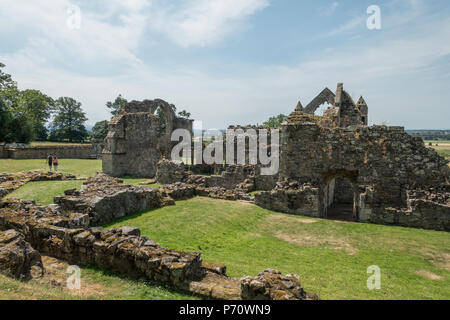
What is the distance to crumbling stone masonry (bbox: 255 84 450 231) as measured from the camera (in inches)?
475

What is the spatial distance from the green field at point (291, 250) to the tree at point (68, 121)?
2288 inches

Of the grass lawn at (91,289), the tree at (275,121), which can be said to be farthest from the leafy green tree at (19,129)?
the tree at (275,121)

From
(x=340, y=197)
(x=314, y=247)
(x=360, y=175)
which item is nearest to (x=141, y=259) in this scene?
(x=314, y=247)

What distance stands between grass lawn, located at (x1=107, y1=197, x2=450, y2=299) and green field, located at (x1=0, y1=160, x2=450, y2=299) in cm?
2

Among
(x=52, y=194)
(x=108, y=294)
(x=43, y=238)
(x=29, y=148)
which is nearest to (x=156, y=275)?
(x=108, y=294)

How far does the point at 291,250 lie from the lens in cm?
891

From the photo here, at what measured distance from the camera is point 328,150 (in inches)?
545

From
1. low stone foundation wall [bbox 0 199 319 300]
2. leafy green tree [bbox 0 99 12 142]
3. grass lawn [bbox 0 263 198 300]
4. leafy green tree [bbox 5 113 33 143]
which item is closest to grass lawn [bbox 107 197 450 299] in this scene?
low stone foundation wall [bbox 0 199 319 300]

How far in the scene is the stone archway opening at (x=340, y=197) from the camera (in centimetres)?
1404

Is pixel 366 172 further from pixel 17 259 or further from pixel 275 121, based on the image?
pixel 275 121

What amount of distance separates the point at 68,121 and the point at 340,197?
68.0m

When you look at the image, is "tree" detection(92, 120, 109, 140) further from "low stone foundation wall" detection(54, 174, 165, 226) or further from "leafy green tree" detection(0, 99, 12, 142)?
"low stone foundation wall" detection(54, 174, 165, 226)

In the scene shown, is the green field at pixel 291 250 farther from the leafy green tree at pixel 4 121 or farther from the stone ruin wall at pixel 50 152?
the leafy green tree at pixel 4 121
